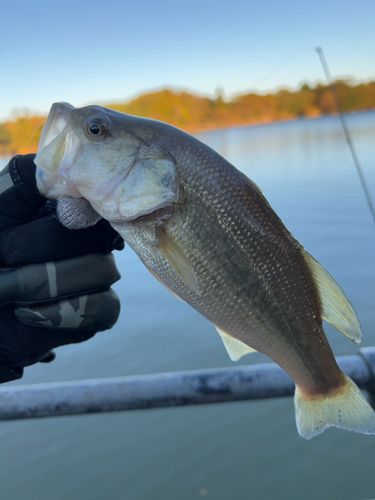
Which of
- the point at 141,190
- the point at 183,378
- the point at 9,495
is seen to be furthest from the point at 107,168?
the point at 9,495

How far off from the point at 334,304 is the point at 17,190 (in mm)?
1152

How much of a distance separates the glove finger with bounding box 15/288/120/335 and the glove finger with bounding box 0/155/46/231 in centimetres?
33

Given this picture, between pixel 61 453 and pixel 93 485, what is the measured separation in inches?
24.2

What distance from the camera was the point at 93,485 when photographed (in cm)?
354

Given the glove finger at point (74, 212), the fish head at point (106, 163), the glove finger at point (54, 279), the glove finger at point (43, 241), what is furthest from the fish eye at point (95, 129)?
the glove finger at point (54, 279)

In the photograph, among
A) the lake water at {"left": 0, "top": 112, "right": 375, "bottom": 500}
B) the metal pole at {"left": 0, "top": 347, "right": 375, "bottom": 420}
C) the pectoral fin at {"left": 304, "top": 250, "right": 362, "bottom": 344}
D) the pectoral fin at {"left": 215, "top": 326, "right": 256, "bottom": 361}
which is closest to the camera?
the pectoral fin at {"left": 304, "top": 250, "right": 362, "bottom": 344}

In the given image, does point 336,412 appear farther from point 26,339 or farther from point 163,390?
point 26,339

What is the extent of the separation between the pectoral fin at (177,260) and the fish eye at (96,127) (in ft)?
1.23

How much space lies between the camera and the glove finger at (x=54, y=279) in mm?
1452

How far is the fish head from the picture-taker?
1217 mm

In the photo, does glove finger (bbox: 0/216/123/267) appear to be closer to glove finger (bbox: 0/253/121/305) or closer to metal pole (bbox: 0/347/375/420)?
glove finger (bbox: 0/253/121/305)

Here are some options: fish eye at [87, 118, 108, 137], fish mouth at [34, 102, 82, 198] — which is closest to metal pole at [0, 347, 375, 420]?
fish mouth at [34, 102, 82, 198]

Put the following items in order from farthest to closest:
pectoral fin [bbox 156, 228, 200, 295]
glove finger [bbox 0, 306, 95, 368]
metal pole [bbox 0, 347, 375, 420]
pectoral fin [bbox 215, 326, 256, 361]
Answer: metal pole [bbox 0, 347, 375, 420] < glove finger [bbox 0, 306, 95, 368] < pectoral fin [bbox 215, 326, 256, 361] < pectoral fin [bbox 156, 228, 200, 295]

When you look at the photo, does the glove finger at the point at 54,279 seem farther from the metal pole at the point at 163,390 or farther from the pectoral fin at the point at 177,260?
the metal pole at the point at 163,390
